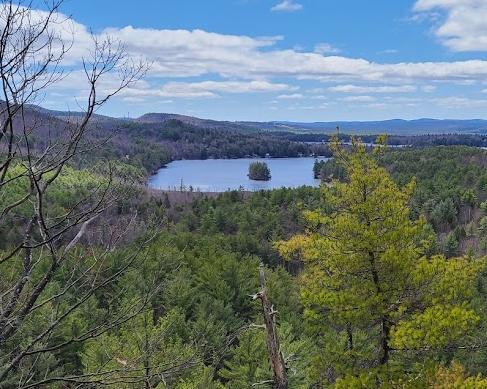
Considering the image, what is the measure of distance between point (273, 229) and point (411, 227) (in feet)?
187

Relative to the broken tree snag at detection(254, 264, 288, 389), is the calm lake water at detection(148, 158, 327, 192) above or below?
below

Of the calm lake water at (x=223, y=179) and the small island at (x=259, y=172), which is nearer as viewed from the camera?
the calm lake water at (x=223, y=179)

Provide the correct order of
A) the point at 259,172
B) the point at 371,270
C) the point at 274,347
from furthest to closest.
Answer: the point at 259,172
the point at 371,270
the point at 274,347

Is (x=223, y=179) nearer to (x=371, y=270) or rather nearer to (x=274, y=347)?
(x=371, y=270)

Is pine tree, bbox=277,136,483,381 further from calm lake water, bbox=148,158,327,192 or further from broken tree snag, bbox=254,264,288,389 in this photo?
calm lake water, bbox=148,158,327,192

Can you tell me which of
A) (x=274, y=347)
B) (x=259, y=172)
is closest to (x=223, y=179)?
(x=259, y=172)

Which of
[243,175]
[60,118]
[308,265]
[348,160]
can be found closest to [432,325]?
[308,265]

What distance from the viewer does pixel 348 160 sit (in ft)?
34.6

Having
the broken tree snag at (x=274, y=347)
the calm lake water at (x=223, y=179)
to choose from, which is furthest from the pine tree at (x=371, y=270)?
the calm lake water at (x=223, y=179)

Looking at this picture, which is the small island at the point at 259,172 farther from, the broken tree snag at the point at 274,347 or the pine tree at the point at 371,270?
the broken tree snag at the point at 274,347

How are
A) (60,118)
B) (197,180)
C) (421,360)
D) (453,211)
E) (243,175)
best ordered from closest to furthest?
(60,118)
(421,360)
(453,211)
(197,180)
(243,175)

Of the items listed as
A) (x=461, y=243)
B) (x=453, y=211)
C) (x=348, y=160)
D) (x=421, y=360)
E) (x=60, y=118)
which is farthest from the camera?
(x=453, y=211)

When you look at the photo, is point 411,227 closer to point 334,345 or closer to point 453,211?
point 334,345

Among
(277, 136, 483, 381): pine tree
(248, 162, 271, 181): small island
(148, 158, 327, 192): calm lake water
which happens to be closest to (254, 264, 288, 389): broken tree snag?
(277, 136, 483, 381): pine tree
